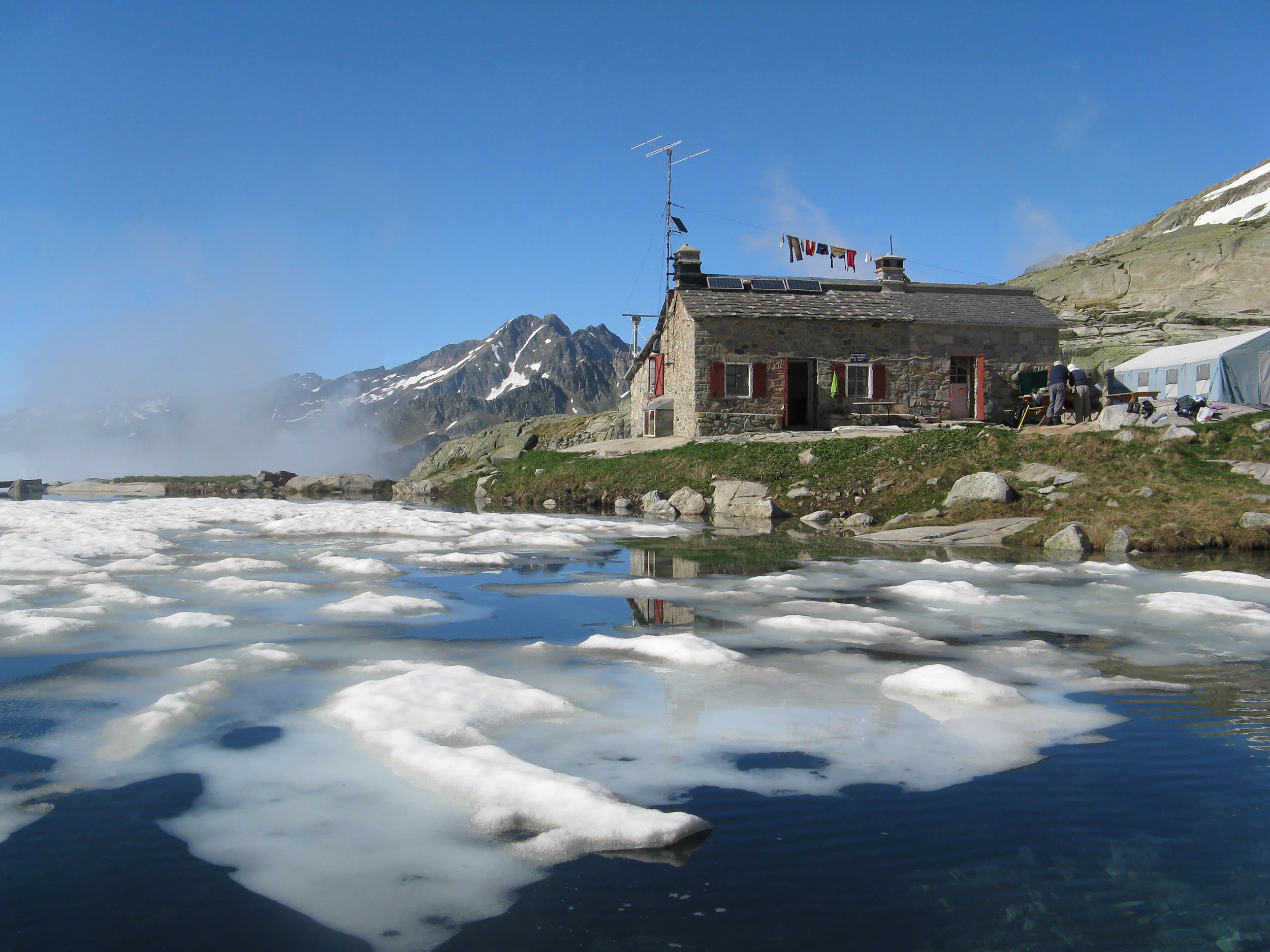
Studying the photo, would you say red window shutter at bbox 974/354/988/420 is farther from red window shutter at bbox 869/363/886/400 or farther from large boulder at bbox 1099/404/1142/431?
large boulder at bbox 1099/404/1142/431

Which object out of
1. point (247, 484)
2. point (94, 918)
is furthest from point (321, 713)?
point (247, 484)

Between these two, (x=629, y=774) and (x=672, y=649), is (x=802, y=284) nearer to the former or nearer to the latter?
(x=672, y=649)

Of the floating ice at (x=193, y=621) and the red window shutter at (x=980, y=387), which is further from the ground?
the red window shutter at (x=980, y=387)

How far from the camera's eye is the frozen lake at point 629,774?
2.99 meters

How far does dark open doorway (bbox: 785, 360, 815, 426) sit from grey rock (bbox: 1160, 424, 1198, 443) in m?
13.6

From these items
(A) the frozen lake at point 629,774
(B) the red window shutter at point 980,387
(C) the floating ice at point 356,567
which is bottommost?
(A) the frozen lake at point 629,774

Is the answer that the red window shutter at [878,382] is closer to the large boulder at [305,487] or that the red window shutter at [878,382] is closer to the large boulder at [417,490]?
the large boulder at [417,490]

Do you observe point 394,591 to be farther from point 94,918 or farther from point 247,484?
point 247,484

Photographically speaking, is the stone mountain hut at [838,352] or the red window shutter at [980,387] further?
the red window shutter at [980,387]

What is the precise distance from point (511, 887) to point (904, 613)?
623 centimetres

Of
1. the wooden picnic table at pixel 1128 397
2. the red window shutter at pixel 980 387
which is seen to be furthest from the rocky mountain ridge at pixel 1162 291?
the wooden picnic table at pixel 1128 397

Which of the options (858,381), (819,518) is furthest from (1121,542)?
(858,381)

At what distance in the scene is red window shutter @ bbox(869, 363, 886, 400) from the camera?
30875mm

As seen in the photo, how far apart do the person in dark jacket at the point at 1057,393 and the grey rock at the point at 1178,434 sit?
7.76 metres
